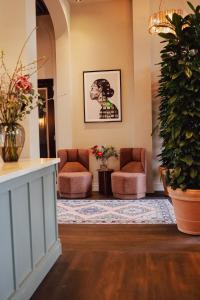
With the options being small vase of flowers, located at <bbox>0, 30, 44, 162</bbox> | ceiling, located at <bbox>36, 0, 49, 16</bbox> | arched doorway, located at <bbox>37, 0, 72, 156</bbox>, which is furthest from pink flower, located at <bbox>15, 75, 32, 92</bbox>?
ceiling, located at <bbox>36, 0, 49, 16</bbox>

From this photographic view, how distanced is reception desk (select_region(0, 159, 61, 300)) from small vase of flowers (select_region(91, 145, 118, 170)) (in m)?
3.43

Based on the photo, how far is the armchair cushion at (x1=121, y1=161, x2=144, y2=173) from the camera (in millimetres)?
6177

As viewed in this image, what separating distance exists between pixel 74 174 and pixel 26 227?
144 inches

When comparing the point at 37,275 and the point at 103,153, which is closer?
the point at 37,275

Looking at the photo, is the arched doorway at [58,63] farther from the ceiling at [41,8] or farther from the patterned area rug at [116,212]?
the patterned area rug at [116,212]

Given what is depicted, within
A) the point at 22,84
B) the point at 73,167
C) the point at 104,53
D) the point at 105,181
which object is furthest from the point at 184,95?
the point at 104,53

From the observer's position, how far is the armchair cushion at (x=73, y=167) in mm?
6445

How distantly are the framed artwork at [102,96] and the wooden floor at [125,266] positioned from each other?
309 centimetres

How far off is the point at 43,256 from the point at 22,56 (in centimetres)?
208

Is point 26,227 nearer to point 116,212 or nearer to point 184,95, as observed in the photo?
point 184,95

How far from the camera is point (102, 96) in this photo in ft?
21.9

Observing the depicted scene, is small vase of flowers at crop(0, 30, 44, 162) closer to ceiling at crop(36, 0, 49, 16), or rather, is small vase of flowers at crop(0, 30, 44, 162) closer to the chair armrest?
the chair armrest

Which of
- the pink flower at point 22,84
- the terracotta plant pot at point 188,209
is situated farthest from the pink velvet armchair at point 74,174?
the pink flower at point 22,84

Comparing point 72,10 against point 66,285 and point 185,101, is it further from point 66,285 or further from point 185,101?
point 66,285
